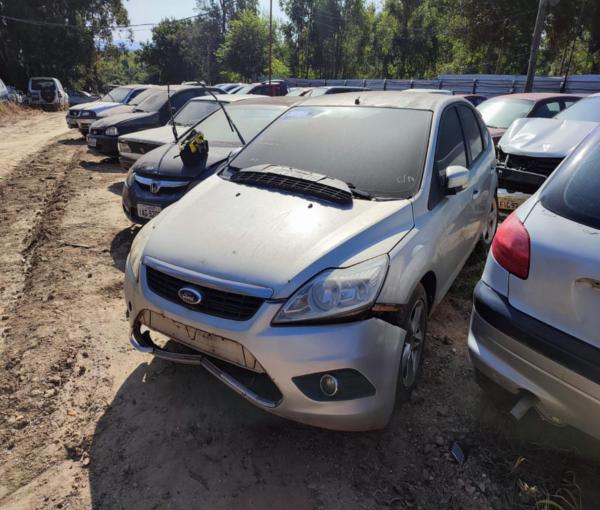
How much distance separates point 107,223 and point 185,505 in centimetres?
441

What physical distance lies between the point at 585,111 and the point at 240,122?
188 inches

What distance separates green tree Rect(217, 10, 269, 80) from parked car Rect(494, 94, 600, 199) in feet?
114

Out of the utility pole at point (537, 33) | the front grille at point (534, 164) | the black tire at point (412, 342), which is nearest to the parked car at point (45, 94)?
the utility pole at point (537, 33)

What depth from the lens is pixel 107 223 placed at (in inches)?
219

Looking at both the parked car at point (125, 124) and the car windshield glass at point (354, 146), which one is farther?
the parked car at point (125, 124)

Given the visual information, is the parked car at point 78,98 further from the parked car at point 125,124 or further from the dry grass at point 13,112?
the parked car at point 125,124

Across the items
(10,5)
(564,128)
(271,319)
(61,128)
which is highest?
(10,5)

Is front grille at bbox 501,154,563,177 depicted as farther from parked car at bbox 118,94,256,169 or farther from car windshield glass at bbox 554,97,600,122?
parked car at bbox 118,94,256,169

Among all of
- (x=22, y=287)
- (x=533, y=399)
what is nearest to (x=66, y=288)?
(x=22, y=287)

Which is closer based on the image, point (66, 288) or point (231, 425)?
point (231, 425)

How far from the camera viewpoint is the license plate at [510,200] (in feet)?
15.4

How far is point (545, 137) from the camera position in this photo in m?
5.10

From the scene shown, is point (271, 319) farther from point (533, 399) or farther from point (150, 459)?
point (533, 399)

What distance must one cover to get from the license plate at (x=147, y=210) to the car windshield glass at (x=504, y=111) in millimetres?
6143
